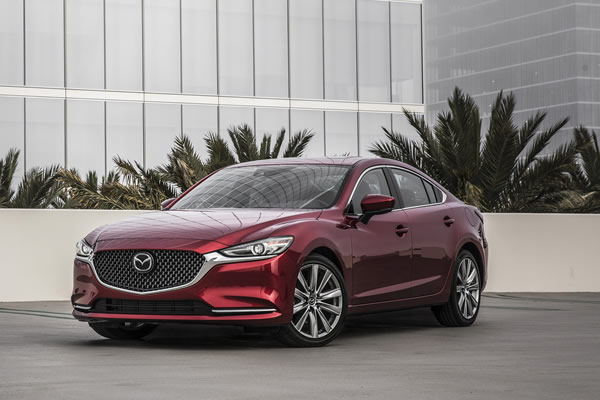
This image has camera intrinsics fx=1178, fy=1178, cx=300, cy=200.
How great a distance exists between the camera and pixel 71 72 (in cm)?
3841

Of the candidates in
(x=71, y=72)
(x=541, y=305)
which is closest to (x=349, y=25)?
(x=71, y=72)

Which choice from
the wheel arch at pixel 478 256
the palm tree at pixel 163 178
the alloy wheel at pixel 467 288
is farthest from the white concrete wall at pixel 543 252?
the palm tree at pixel 163 178

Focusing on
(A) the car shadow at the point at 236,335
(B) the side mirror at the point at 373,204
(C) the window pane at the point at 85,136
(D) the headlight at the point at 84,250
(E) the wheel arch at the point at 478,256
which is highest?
(C) the window pane at the point at 85,136

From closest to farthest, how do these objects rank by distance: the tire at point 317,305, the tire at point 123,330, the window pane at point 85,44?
the tire at point 317,305 < the tire at point 123,330 < the window pane at point 85,44

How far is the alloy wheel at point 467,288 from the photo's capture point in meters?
11.1

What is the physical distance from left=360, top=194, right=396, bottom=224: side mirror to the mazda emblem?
1.92m

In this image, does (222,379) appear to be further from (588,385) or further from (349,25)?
(349,25)

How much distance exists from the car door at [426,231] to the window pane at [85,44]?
28.9 meters

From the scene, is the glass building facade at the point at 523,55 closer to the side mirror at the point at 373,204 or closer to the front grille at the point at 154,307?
the side mirror at the point at 373,204

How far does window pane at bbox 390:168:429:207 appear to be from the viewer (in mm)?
10633

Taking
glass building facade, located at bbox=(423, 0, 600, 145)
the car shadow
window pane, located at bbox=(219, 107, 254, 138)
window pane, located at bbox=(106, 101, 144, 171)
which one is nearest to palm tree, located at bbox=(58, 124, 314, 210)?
the car shadow

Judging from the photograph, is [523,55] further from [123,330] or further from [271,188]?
[123,330]

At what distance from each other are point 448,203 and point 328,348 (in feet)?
9.10

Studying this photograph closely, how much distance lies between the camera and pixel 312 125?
42.2 meters
